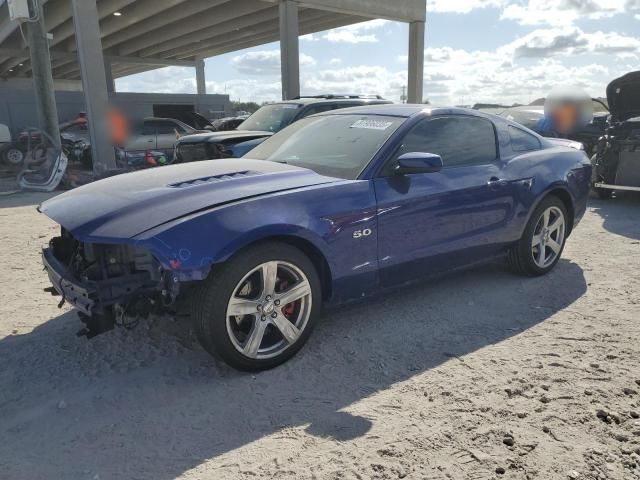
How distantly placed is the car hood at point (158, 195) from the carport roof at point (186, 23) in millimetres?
14961

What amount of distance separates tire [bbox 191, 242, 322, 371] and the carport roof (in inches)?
616

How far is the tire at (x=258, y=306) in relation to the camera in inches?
107

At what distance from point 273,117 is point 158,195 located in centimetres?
618

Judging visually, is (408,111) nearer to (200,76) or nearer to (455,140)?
(455,140)

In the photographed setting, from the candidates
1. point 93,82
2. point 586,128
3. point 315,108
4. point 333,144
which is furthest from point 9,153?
point 586,128

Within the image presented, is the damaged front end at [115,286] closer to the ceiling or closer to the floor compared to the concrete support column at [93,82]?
closer to the floor

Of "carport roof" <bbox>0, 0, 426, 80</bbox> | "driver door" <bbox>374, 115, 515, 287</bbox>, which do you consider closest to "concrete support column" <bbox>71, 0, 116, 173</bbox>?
"carport roof" <bbox>0, 0, 426, 80</bbox>

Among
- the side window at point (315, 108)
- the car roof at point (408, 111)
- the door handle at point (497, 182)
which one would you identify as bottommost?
the door handle at point (497, 182)

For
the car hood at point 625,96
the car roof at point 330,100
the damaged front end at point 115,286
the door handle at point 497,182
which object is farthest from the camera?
the car roof at point 330,100

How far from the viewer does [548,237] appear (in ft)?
15.2

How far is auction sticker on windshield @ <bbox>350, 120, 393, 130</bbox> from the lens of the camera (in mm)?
3701

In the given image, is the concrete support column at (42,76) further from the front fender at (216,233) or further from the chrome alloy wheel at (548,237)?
the chrome alloy wheel at (548,237)

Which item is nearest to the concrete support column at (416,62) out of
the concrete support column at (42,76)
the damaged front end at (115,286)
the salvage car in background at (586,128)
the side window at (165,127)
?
the salvage car in background at (586,128)

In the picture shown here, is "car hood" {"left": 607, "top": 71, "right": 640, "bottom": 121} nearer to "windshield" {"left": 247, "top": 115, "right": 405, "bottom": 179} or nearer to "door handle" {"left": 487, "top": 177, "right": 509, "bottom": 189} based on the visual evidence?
"door handle" {"left": 487, "top": 177, "right": 509, "bottom": 189}
